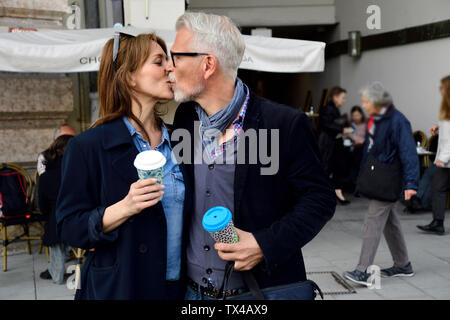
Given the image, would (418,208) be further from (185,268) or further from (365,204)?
(185,268)

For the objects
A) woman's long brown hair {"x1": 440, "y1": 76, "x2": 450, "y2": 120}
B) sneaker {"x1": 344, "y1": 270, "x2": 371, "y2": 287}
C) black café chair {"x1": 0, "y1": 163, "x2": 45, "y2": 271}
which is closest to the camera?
sneaker {"x1": 344, "y1": 270, "x2": 371, "y2": 287}

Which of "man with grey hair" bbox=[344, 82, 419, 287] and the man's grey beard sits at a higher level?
the man's grey beard

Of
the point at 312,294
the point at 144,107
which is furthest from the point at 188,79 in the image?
the point at 312,294

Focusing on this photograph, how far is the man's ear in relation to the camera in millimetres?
1870

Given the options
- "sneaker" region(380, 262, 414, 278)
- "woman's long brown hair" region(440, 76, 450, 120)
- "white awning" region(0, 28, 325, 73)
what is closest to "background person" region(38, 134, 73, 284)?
"white awning" region(0, 28, 325, 73)

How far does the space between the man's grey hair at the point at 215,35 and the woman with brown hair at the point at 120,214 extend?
394mm

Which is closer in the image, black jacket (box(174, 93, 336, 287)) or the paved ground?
black jacket (box(174, 93, 336, 287))

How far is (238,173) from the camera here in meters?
1.80

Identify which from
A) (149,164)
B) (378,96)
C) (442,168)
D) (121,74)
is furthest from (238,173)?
(442,168)

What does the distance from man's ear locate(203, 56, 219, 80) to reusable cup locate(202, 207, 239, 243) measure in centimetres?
54

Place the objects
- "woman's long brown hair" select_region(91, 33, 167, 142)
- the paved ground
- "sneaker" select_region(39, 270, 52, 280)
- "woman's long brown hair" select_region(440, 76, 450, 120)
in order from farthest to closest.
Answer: "woman's long brown hair" select_region(440, 76, 450, 120) < "sneaker" select_region(39, 270, 52, 280) < the paved ground < "woman's long brown hair" select_region(91, 33, 167, 142)

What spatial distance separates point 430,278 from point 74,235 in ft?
13.5

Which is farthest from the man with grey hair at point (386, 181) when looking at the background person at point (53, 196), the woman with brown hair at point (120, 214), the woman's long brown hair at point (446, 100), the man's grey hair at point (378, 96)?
the woman with brown hair at point (120, 214)

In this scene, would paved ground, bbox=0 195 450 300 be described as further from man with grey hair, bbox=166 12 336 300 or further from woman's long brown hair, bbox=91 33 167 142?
woman's long brown hair, bbox=91 33 167 142
